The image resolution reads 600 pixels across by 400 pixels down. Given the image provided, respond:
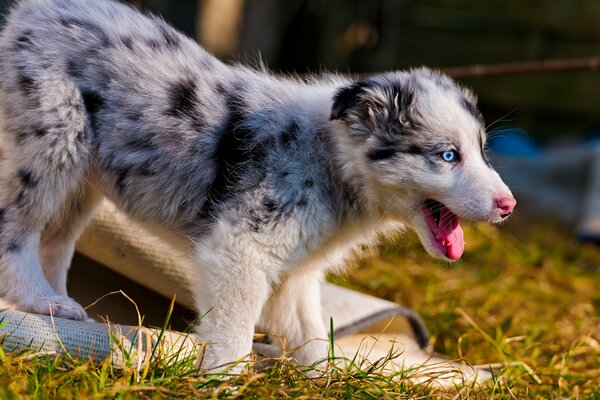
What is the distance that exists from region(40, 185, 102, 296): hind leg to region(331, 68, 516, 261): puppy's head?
1.44 meters

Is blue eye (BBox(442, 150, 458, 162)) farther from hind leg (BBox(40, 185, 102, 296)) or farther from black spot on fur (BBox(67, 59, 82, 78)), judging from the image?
hind leg (BBox(40, 185, 102, 296))

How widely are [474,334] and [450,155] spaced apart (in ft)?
6.42

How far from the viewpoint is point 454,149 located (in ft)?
12.6

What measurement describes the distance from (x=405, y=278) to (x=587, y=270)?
1.97 m

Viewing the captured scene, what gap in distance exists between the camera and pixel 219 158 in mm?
3977

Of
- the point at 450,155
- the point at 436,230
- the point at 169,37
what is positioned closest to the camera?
the point at 450,155

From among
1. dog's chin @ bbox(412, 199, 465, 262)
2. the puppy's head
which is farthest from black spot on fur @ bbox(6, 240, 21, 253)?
dog's chin @ bbox(412, 199, 465, 262)

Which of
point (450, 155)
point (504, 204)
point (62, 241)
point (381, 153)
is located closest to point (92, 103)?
point (62, 241)

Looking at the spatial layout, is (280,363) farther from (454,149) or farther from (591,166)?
(591,166)

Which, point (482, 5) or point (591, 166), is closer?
point (591, 166)

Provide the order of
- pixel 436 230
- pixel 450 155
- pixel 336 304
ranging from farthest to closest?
pixel 336 304 < pixel 436 230 < pixel 450 155

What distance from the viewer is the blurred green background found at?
1111cm

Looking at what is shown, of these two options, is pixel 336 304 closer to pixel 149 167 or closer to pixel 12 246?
pixel 149 167

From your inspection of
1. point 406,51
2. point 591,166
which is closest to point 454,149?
point 591,166
